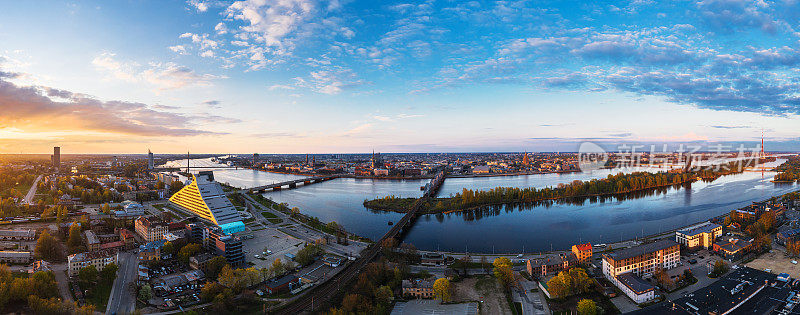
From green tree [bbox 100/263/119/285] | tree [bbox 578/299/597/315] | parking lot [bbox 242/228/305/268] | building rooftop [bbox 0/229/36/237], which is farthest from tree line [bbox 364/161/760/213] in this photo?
building rooftop [bbox 0/229/36/237]

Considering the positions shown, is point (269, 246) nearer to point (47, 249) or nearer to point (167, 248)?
point (167, 248)

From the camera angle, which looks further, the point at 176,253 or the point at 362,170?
the point at 362,170

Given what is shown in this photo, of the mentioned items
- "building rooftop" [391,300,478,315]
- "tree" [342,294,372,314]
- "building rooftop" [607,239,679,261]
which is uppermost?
"building rooftop" [607,239,679,261]

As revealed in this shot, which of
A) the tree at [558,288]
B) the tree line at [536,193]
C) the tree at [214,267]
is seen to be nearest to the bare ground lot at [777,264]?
the tree at [558,288]

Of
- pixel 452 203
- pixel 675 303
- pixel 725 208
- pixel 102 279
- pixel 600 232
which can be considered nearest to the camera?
pixel 675 303

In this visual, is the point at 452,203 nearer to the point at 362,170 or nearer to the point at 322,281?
the point at 322,281

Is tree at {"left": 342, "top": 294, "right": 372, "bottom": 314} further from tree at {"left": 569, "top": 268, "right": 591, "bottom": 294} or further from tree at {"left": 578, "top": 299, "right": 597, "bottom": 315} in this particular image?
tree at {"left": 569, "top": 268, "right": 591, "bottom": 294}

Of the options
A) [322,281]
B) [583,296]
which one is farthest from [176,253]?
[583,296]
